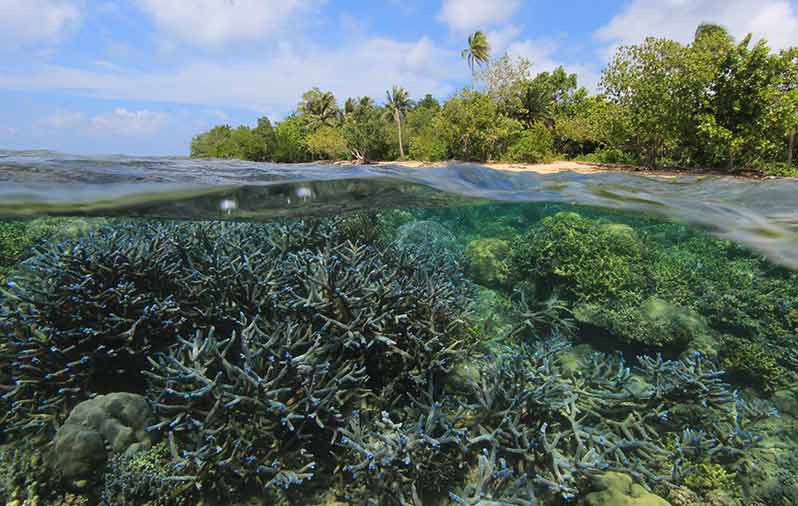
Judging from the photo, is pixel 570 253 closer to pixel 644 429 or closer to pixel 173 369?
pixel 644 429

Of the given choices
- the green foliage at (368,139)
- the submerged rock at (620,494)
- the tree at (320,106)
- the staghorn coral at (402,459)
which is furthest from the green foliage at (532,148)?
the tree at (320,106)

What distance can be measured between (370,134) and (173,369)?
3449 centimetres

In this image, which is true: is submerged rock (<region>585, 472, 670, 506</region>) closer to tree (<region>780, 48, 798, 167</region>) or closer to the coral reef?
the coral reef

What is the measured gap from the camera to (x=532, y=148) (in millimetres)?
26984

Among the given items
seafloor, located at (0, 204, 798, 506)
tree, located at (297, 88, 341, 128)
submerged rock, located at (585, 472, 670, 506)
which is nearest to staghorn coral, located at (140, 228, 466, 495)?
seafloor, located at (0, 204, 798, 506)

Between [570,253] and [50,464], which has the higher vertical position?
[570,253]

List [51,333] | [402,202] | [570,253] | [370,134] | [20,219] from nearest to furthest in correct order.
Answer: [51,333]
[570,253]
[20,219]
[402,202]
[370,134]

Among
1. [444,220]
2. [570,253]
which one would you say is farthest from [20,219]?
[444,220]

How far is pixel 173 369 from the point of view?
455 cm

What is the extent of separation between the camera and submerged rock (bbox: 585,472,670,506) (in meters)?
4.46

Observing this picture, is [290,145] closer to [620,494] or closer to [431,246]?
[431,246]

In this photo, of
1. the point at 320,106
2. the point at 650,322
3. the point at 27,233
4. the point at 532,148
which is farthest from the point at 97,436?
the point at 320,106

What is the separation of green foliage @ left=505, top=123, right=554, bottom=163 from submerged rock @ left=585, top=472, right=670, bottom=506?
79.2 feet

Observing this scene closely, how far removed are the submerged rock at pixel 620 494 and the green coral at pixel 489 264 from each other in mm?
5976
